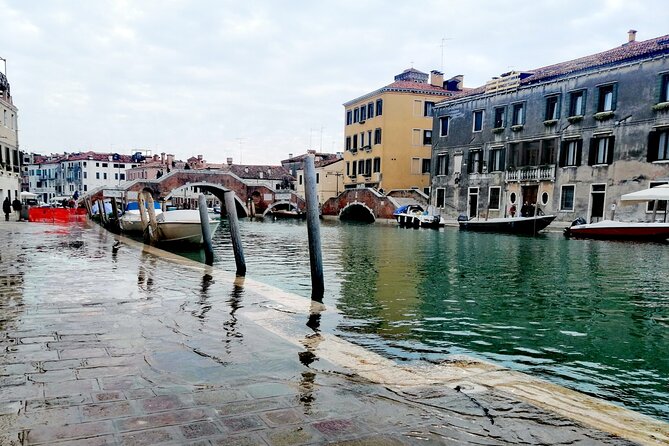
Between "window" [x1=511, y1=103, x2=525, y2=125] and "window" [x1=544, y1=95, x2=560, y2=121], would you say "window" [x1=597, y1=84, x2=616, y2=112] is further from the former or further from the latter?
"window" [x1=511, y1=103, x2=525, y2=125]

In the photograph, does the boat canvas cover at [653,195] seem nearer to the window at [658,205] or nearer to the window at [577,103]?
the window at [658,205]

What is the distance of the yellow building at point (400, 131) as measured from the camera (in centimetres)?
4141

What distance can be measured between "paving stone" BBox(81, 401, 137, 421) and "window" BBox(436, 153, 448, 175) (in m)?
35.4

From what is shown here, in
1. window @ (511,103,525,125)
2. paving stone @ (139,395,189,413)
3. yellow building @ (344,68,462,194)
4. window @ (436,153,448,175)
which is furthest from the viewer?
yellow building @ (344,68,462,194)

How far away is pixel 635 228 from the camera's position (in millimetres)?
22359

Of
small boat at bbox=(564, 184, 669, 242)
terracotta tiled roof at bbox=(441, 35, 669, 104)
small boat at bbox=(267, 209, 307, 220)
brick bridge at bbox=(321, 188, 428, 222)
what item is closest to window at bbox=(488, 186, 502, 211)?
brick bridge at bbox=(321, 188, 428, 222)

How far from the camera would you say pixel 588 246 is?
1962cm

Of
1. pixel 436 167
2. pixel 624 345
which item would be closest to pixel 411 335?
pixel 624 345

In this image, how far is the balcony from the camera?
29391 mm

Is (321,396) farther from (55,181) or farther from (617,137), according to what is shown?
(55,181)

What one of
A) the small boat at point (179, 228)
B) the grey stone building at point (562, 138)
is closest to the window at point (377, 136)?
the grey stone building at point (562, 138)

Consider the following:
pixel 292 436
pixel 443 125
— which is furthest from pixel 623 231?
pixel 292 436

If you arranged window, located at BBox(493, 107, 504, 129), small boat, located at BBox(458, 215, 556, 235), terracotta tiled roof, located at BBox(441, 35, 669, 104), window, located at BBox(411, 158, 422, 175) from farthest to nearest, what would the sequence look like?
window, located at BBox(411, 158, 422, 175), window, located at BBox(493, 107, 504, 129), small boat, located at BBox(458, 215, 556, 235), terracotta tiled roof, located at BBox(441, 35, 669, 104)

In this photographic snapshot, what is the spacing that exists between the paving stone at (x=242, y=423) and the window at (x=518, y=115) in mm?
31606
